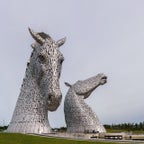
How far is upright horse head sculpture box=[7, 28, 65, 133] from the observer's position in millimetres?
33656

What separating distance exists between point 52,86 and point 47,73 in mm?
1366

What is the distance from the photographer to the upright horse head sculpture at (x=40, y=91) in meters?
33.7

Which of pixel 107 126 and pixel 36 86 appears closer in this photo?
pixel 36 86

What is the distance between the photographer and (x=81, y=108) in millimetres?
40812

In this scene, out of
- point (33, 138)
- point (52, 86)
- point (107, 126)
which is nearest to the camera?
point (33, 138)

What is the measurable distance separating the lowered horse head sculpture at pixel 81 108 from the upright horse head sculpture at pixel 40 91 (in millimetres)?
6380

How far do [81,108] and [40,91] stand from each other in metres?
7.15

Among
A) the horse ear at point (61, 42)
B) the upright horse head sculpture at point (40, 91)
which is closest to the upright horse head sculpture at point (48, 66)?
the upright horse head sculpture at point (40, 91)

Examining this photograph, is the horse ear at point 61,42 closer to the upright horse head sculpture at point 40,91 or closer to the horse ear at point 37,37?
the upright horse head sculpture at point 40,91

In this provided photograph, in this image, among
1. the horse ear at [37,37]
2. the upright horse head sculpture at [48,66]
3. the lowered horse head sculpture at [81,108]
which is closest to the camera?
the upright horse head sculpture at [48,66]

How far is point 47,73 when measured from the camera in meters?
34.2

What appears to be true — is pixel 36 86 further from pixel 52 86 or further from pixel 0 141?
pixel 0 141

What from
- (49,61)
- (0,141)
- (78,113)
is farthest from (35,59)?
(0,141)

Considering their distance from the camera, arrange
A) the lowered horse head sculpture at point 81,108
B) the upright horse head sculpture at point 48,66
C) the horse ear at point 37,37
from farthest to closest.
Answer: the lowered horse head sculpture at point 81,108 → the horse ear at point 37,37 → the upright horse head sculpture at point 48,66
